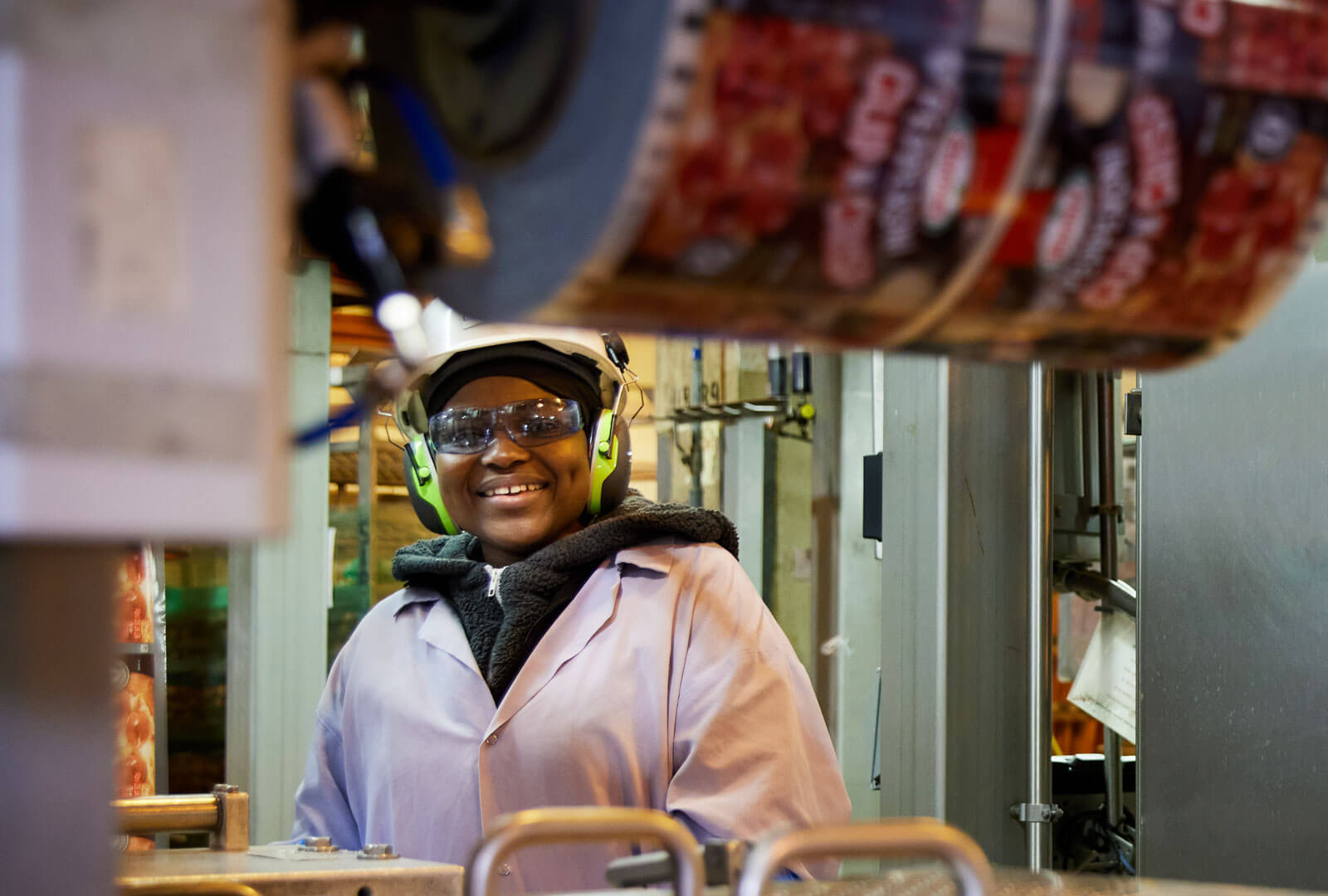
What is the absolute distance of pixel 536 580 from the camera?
2.30m

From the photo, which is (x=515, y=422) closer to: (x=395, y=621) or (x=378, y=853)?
(x=395, y=621)

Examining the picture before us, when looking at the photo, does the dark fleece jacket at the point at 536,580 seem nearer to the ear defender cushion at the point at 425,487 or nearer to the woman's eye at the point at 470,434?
the ear defender cushion at the point at 425,487

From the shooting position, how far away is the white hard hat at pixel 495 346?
2.28m

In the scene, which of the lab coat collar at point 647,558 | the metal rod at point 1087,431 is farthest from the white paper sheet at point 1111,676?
the lab coat collar at point 647,558

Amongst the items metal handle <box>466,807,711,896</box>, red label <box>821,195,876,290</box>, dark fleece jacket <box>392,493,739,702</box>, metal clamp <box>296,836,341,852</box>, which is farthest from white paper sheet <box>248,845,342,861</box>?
dark fleece jacket <box>392,493,739,702</box>

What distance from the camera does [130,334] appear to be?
45 cm

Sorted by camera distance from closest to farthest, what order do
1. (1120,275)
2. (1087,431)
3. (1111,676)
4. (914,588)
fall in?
1. (1120,275)
2. (914,588)
3. (1111,676)
4. (1087,431)

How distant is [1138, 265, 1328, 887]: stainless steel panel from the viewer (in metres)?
2.26

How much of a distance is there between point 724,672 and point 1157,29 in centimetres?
163

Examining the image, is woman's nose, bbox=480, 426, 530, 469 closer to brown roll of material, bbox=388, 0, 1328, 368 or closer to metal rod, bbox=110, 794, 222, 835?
metal rod, bbox=110, 794, 222, 835

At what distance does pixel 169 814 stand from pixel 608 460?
1135 mm

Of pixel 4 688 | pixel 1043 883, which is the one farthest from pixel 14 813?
pixel 1043 883

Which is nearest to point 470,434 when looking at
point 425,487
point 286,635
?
point 425,487

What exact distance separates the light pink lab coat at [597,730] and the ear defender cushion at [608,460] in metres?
0.13
